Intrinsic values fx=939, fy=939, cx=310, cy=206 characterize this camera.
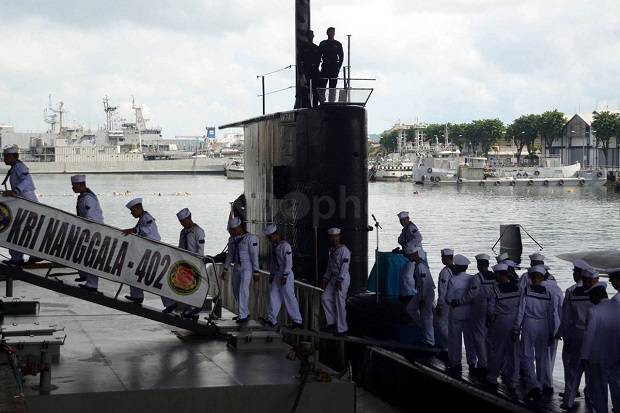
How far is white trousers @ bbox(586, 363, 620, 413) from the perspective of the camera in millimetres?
10156

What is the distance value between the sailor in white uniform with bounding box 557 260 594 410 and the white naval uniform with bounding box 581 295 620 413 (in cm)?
32

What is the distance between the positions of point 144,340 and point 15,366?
358 centimetres

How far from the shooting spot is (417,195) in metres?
118

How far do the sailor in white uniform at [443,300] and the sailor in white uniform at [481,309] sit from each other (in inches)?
19.0

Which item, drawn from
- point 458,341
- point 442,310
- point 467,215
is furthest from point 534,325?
point 467,215

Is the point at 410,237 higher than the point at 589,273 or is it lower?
higher

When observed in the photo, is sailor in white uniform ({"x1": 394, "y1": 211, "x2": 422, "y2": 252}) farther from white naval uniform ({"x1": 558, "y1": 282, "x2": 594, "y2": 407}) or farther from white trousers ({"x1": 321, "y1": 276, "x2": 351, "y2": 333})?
white naval uniform ({"x1": 558, "y1": 282, "x2": 594, "y2": 407})

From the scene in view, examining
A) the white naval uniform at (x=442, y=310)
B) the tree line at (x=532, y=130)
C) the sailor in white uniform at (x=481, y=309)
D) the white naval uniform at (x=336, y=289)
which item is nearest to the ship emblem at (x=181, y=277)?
the white naval uniform at (x=336, y=289)

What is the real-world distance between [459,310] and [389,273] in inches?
81.2

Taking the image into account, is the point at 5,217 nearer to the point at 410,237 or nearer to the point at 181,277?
the point at 181,277

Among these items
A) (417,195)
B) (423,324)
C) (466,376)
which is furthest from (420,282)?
(417,195)

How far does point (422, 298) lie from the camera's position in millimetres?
13484

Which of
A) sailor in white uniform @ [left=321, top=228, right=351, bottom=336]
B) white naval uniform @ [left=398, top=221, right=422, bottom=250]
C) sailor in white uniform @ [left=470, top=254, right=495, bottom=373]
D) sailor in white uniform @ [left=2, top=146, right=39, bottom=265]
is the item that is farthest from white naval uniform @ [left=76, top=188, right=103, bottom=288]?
A: sailor in white uniform @ [left=470, top=254, right=495, bottom=373]

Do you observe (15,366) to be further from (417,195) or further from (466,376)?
(417,195)
